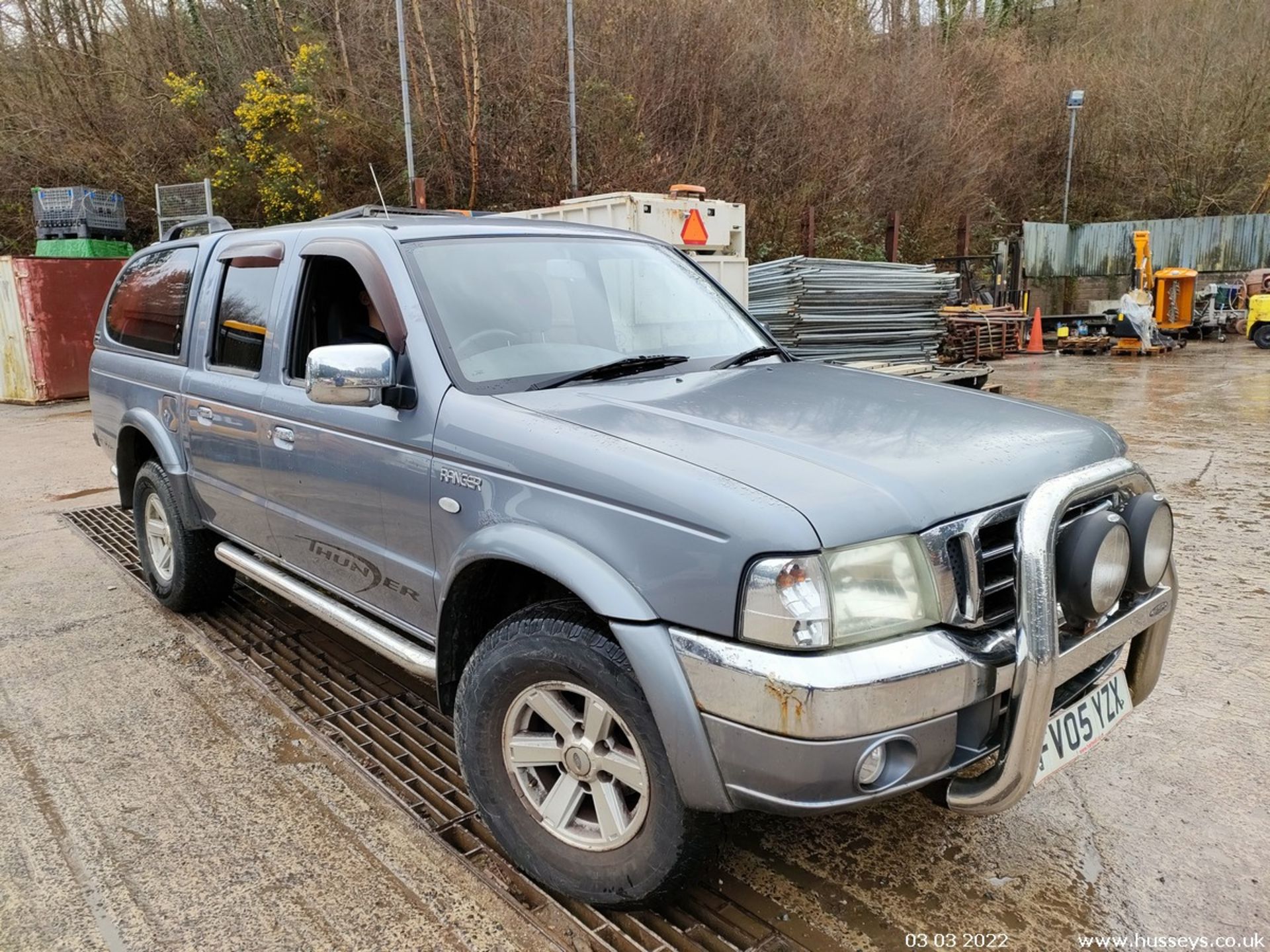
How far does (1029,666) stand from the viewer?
1.95 metres

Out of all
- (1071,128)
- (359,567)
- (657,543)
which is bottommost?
(359,567)

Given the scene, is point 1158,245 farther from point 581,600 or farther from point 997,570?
point 581,600

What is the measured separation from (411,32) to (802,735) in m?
17.3

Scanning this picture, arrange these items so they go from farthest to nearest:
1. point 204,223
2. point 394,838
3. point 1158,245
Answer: point 1158,245
point 204,223
point 394,838

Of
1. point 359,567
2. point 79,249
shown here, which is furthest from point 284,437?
point 79,249

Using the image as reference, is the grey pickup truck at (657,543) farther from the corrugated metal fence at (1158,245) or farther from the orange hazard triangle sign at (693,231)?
the corrugated metal fence at (1158,245)

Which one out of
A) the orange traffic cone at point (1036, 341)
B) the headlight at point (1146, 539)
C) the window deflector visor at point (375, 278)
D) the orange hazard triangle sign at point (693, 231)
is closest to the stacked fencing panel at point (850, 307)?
the orange hazard triangle sign at point (693, 231)

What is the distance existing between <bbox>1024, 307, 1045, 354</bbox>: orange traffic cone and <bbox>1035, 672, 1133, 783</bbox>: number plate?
17.7 metres

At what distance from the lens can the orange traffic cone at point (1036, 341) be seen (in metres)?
18.5

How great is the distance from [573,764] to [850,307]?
10888mm

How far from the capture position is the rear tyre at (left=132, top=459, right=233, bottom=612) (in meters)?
4.27

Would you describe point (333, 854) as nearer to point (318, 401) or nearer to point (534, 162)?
point (318, 401)

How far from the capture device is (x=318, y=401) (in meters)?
2.65

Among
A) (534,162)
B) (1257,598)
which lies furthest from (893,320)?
(1257,598)
